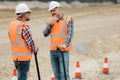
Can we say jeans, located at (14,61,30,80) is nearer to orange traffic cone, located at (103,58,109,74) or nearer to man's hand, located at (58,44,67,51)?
man's hand, located at (58,44,67,51)

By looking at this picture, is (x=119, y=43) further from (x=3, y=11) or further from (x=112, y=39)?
(x=3, y=11)

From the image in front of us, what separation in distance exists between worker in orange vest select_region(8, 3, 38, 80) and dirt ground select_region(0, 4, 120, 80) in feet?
12.5

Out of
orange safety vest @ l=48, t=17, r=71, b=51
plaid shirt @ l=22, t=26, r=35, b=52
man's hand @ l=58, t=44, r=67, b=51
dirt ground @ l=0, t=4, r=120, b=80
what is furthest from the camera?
dirt ground @ l=0, t=4, r=120, b=80

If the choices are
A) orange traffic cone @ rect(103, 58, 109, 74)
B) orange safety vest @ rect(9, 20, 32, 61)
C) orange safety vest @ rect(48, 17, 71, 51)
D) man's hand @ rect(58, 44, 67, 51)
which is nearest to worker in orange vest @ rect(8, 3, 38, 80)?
orange safety vest @ rect(9, 20, 32, 61)

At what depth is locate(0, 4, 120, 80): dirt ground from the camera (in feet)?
42.8

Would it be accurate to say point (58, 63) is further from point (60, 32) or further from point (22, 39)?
point (22, 39)

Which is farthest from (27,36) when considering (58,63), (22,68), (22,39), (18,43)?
(58,63)

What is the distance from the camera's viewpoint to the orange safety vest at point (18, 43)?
7.80 metres

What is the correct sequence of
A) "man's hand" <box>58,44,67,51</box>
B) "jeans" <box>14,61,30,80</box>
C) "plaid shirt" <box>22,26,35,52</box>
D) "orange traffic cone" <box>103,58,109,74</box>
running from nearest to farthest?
"plaid shirt" <box>22,26,35,52</box>, "jeans" <box>14,61,30,80</box>, "man's hand" <box>58,44,67,51</box>, "orange traffic cone" <box>103,58,109,74</box>

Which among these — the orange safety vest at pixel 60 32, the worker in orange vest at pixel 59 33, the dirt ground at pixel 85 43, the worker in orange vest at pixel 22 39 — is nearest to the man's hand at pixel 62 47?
the worker in orange vest at pixel 59 33

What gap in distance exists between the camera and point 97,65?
14.7 meters

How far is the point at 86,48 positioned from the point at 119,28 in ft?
23.4

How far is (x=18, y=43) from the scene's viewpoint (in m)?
7.82

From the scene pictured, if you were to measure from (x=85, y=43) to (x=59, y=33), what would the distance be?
9801 mm
